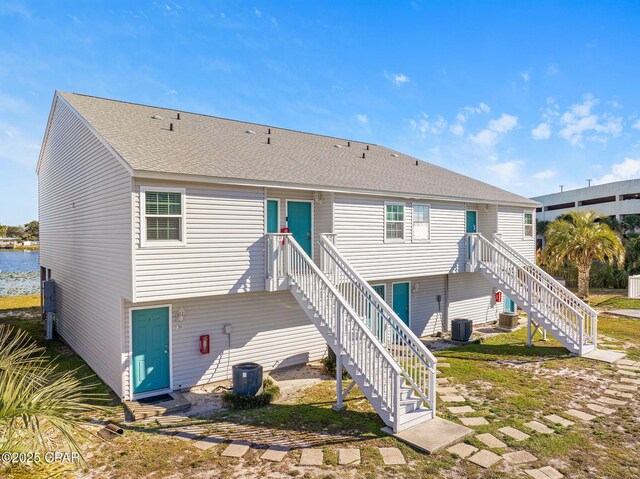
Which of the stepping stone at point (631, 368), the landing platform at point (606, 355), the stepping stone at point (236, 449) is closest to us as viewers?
the stepping stone at point (236, 449)

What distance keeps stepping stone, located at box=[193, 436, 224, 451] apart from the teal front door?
3.14m

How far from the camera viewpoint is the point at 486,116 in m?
20.3

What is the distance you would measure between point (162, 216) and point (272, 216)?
3381mm

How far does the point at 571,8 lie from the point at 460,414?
15.7 m

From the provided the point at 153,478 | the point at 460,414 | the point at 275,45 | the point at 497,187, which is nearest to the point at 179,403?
the point at 153,478

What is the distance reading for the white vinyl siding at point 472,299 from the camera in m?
16.4

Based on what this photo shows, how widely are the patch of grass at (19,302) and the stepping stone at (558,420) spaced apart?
25.4 meters

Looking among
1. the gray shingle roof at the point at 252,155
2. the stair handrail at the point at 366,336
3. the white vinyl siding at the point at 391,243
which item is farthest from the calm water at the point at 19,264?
the white vinyl siding at the point at 391,243

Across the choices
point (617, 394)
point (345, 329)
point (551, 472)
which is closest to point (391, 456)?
point (551, 472)

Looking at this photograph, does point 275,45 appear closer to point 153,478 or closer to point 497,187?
point 497,187

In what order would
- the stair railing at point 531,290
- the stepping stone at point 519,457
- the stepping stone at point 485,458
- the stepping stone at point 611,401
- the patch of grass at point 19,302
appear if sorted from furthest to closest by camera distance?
the patch of grass at point 19,302 < the stair railing at point 531,290 < the stepping stone at point 611,401 < the stepping stone at point 519,457 < the stepping stone at point 485,458

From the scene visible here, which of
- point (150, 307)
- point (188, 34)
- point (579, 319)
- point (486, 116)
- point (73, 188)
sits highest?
point (188, 34)

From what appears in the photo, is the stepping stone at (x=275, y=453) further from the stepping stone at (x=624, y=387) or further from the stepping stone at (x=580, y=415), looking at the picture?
the stepping stone at (x=624, y=387)

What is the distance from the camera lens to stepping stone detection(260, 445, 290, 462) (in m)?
6.36
